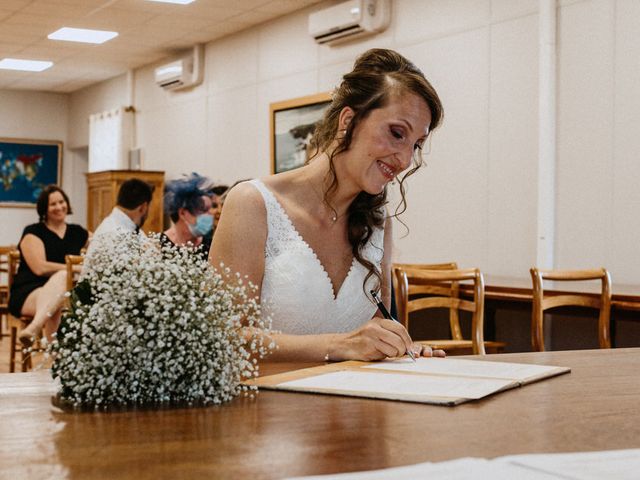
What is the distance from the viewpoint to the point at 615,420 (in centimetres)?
131

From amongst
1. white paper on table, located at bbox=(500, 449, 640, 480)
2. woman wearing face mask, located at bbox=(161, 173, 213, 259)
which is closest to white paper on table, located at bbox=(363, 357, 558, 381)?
white paper on table, located at bbox=(500, 449, 640, 480)

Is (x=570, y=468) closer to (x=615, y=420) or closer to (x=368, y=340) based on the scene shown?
(x=615, y=420)

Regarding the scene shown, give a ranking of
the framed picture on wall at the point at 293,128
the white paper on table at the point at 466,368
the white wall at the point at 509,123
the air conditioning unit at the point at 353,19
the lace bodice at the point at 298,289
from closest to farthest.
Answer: the white paper on table at the point at 466,368 < the lace bodice at the point at 298,289 < the white wall at the point at 509,123 < the air conditioning unit at the point at 353,19 < the framed picture on wall at the point at 293,128

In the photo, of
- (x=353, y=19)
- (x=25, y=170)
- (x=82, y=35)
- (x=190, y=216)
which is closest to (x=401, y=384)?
(x=190, y=216)

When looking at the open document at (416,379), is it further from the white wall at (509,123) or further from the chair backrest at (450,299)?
the white wall at (509,123)

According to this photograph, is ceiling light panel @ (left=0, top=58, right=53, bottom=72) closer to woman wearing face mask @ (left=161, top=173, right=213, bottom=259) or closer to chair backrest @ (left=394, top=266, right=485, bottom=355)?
woman wearing face mask @ (left=161, top=173, right=213, bottom=259)

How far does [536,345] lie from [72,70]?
9.43 metres

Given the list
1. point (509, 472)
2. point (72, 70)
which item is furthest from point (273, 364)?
point (72, 70)

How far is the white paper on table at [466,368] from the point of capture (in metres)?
1.67

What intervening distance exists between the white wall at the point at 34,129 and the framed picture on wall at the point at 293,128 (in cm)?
612

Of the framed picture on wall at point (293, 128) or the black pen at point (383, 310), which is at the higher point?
the framed picture on wall at point (293, 128)

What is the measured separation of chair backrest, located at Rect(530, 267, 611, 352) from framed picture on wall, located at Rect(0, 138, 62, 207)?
10703mm

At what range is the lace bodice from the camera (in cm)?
222

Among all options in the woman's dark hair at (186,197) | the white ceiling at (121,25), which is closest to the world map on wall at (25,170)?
the white ceiling at (121,25)
